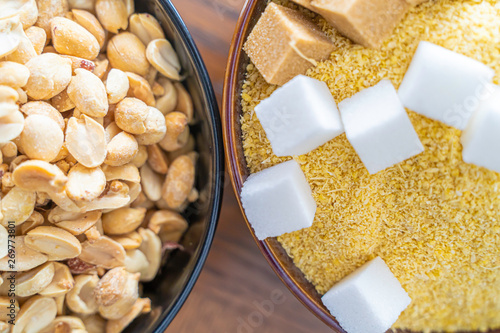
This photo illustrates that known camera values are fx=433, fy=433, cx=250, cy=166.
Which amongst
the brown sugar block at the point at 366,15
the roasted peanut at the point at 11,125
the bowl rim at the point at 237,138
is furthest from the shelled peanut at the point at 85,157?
the brown sugar block at the point at 366,15

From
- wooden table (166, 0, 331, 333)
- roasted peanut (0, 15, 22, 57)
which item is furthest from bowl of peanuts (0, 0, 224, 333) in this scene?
wooden table (166, 0, 331, 333)

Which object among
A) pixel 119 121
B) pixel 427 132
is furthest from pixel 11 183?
pixel 427 132

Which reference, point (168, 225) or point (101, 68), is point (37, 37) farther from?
point (168, 225)

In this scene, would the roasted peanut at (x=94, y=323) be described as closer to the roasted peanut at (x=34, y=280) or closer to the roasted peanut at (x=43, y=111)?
the roasted peanut at (x=34, y=280)

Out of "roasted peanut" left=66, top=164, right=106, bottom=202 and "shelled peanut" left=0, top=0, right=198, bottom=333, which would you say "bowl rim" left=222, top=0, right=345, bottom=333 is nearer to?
"shelled peanut" left=0, top=0, right=198, bottom=333

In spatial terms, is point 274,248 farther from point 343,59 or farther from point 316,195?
point 343,59
